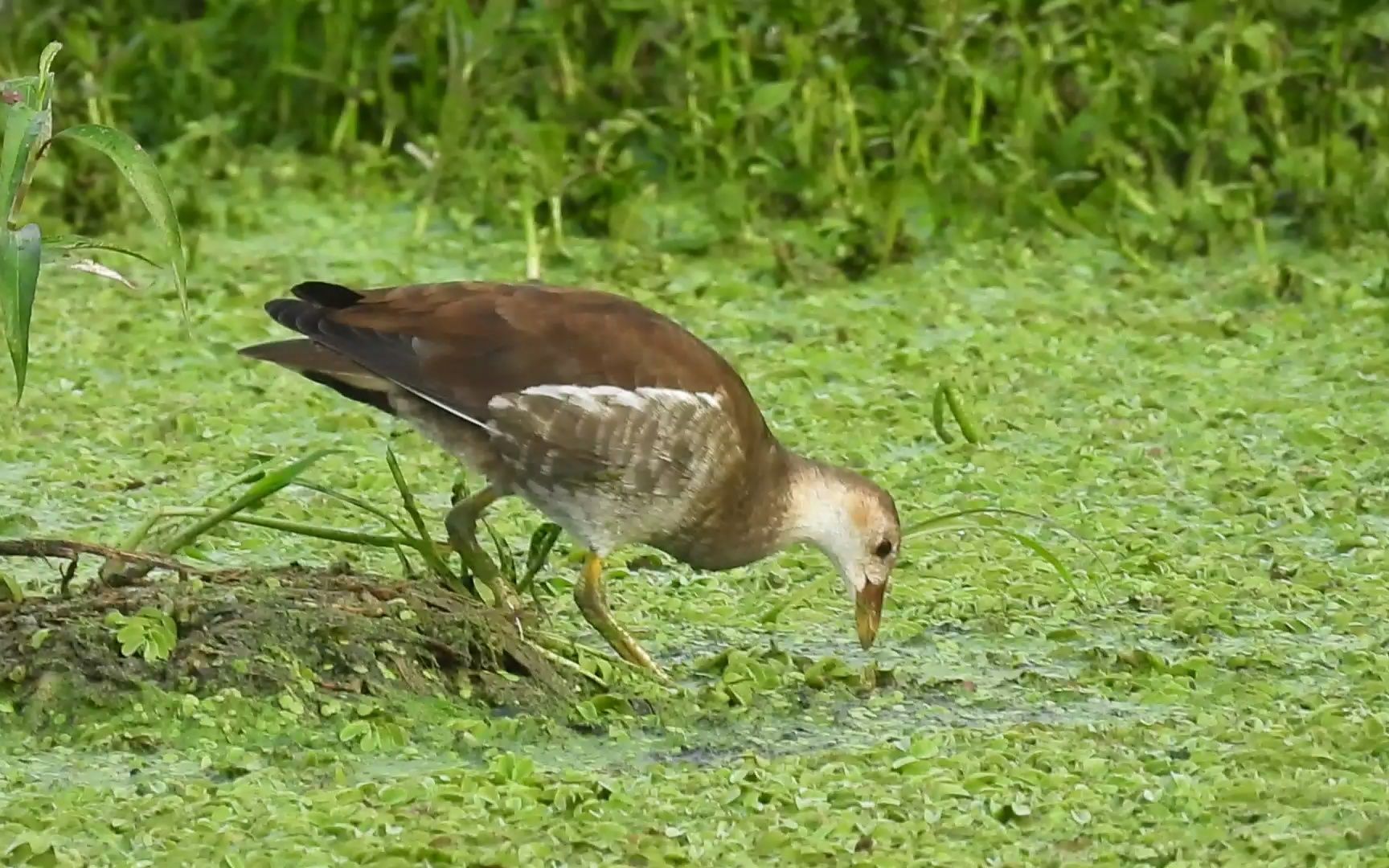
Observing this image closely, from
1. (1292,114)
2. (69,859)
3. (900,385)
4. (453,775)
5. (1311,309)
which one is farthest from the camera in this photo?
(1292,114)

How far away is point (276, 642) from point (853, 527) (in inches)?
43.3

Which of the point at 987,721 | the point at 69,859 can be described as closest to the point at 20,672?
the point at 69,859

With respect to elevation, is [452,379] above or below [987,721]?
above

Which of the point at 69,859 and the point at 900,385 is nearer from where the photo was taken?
the point at 69,859

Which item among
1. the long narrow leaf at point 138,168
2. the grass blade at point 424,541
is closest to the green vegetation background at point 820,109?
the grass blade at point 424,541

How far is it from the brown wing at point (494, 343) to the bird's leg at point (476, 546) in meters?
0.20

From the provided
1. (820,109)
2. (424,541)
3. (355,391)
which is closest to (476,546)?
(424,541)

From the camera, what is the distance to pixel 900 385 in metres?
6.12

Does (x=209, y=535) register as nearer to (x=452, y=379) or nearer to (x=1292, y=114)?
(x=452, y=379)

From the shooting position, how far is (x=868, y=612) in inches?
183

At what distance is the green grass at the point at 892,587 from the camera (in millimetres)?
3613

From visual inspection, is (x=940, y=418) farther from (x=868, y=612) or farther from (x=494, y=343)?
(x=494, y=343)

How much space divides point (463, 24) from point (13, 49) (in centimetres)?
138

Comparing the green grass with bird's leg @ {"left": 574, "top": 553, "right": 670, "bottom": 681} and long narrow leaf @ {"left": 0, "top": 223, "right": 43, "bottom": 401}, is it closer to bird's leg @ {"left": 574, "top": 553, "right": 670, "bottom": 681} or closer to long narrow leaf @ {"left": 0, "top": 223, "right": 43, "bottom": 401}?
bird's leg @ {"left": 574, "top": 553, "right": 670, "bottom": 681}
